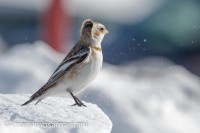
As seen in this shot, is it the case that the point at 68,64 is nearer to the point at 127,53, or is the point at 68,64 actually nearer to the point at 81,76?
the point at 81,76

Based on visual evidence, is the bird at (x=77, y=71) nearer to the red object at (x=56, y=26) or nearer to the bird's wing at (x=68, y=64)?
the bird's wing at (x=68, y=64)

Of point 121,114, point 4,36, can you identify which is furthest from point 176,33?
point 121,114

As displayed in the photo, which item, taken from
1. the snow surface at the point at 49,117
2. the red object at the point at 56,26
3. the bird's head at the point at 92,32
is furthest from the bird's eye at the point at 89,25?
the red object at the point at 56,26

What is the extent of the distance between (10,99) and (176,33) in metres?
4.91

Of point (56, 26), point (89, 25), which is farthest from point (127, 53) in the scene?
point (89, 25)

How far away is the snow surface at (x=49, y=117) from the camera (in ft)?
11.3

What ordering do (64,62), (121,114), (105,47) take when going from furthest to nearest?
(105,47) → (121,114) → (64,62)

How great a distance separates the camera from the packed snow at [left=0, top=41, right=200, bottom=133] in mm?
4809

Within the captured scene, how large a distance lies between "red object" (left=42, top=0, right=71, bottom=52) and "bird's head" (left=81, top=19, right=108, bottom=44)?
14.2 feet

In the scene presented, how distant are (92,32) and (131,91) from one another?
1.54 metres

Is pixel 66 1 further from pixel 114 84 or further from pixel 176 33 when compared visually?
pixel 114 84

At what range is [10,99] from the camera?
12.6ft

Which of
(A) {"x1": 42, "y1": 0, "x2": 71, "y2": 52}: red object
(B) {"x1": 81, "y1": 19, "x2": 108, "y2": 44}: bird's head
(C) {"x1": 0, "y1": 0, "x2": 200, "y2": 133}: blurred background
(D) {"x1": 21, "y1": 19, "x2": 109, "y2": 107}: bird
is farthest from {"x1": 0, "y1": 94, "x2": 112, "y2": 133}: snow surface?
(A) {"x1": 42, "y1": 0, "x2": 71, "y2": 52}: red object

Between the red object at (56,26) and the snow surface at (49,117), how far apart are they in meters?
4.18
